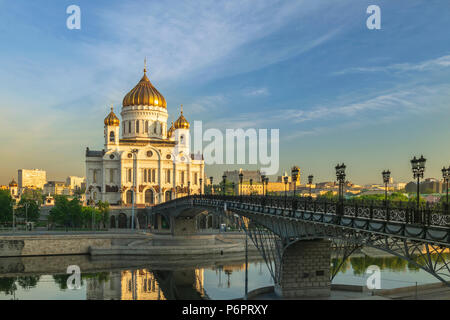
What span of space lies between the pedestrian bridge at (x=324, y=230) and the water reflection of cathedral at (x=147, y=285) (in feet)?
24.0

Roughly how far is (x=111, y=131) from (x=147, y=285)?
5398cm

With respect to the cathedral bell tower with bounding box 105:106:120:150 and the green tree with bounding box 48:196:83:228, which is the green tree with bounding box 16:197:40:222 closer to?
the green tree with bounding box 48:196:83:228

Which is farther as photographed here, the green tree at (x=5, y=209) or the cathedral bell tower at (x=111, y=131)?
the cathedral bell tower at (x=111, y=131)

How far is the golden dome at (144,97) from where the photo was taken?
9450 cm

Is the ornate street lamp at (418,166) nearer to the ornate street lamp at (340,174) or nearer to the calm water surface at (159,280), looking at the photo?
the ornate street lamp at (340,174)

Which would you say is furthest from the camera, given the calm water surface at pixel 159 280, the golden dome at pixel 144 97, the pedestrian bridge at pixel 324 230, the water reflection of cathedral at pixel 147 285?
the golden dome at pixel 144 97

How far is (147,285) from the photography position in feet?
135

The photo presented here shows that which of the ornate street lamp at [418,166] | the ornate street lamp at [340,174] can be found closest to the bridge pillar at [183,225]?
the ornate street lamp at [340,174]

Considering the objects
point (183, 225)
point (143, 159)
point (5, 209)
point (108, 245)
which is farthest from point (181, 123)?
point (108, 245)

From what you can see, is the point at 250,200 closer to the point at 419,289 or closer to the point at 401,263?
the point at 419,289

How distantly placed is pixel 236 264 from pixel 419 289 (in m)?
23.1
